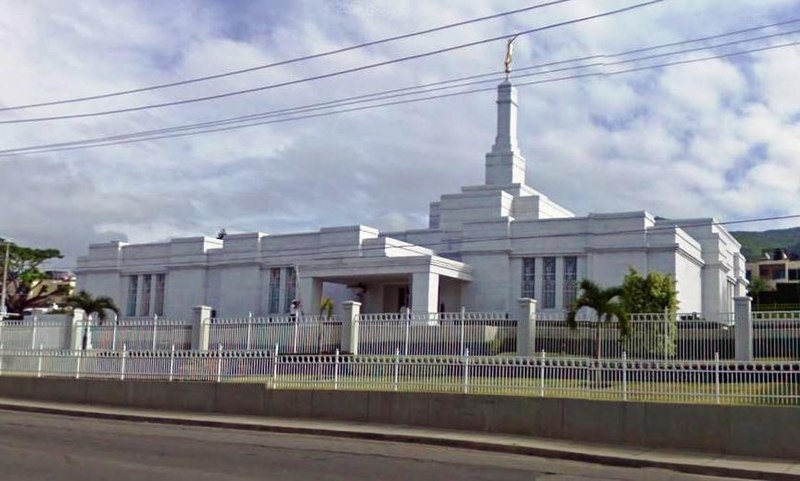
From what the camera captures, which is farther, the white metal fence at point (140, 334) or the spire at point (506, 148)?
the spire at point (506, 148)

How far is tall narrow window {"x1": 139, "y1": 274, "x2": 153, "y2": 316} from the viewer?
52.8 m

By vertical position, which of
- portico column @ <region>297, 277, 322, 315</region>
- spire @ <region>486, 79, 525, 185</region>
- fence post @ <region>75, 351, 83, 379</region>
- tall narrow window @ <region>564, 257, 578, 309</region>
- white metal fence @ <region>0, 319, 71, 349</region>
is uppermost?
spire @ <region>486, 79, 525, 185</region>

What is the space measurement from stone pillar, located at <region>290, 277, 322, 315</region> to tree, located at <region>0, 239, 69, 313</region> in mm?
27061

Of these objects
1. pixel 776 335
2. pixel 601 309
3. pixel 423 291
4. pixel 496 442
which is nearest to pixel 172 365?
pixel 496 442

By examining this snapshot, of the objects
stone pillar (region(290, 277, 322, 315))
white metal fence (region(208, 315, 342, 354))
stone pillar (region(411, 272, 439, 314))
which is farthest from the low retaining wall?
stone pillar (region(290, 277, 322, 315))

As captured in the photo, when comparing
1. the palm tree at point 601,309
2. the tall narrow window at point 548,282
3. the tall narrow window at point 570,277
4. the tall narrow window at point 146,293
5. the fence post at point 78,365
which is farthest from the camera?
the tall narrow window at point 146,293

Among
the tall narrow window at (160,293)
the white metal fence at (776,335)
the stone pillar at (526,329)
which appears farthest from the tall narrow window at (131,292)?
the white metal fence at (776,335)

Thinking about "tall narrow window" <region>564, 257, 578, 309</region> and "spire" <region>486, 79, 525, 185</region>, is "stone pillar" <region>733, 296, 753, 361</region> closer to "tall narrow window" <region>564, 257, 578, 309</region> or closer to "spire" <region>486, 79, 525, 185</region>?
"tall narrow window" <region>564, 257, 578, 309</region>

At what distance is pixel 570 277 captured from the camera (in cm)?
4091

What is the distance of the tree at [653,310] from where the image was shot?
23.5 m

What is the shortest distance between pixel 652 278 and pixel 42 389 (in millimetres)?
21522

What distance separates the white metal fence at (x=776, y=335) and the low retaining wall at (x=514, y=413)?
762cm

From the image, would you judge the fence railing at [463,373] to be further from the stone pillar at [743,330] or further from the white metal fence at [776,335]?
the stone pillar at [743,330]

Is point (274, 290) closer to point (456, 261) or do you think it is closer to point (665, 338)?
point (456, 261)
